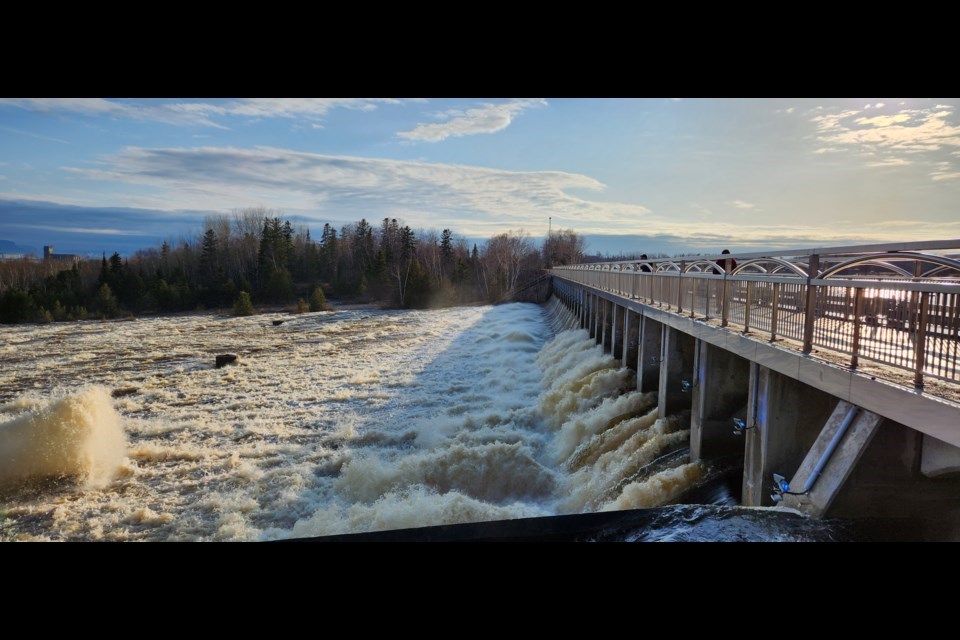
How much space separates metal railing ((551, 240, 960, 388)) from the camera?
4.03 meters

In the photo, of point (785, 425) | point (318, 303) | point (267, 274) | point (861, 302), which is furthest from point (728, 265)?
point (267, 274)

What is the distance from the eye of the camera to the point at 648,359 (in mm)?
12812

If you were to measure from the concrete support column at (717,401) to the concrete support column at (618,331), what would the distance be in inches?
300

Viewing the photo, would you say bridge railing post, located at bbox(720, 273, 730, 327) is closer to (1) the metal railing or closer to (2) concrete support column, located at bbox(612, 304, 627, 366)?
(1) the metal railing

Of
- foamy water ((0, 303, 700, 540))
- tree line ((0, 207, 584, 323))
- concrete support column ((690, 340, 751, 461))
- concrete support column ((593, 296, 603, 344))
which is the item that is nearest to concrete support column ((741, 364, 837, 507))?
foamy water ((0, 303, 700, 540))

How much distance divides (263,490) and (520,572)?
10041 mm

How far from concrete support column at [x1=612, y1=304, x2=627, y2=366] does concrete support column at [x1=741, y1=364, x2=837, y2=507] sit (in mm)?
10127

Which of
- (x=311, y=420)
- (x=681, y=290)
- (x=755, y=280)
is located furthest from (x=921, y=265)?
(x=311, y=420)

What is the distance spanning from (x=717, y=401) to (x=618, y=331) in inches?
352

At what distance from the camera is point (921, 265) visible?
467 centimetres

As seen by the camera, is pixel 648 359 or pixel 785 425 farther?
pixel 648 359

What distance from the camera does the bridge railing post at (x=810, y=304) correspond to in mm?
5566

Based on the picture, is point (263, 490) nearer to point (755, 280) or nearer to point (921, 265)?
point (755, 280)

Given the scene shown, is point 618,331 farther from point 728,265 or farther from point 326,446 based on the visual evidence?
point 326,446
